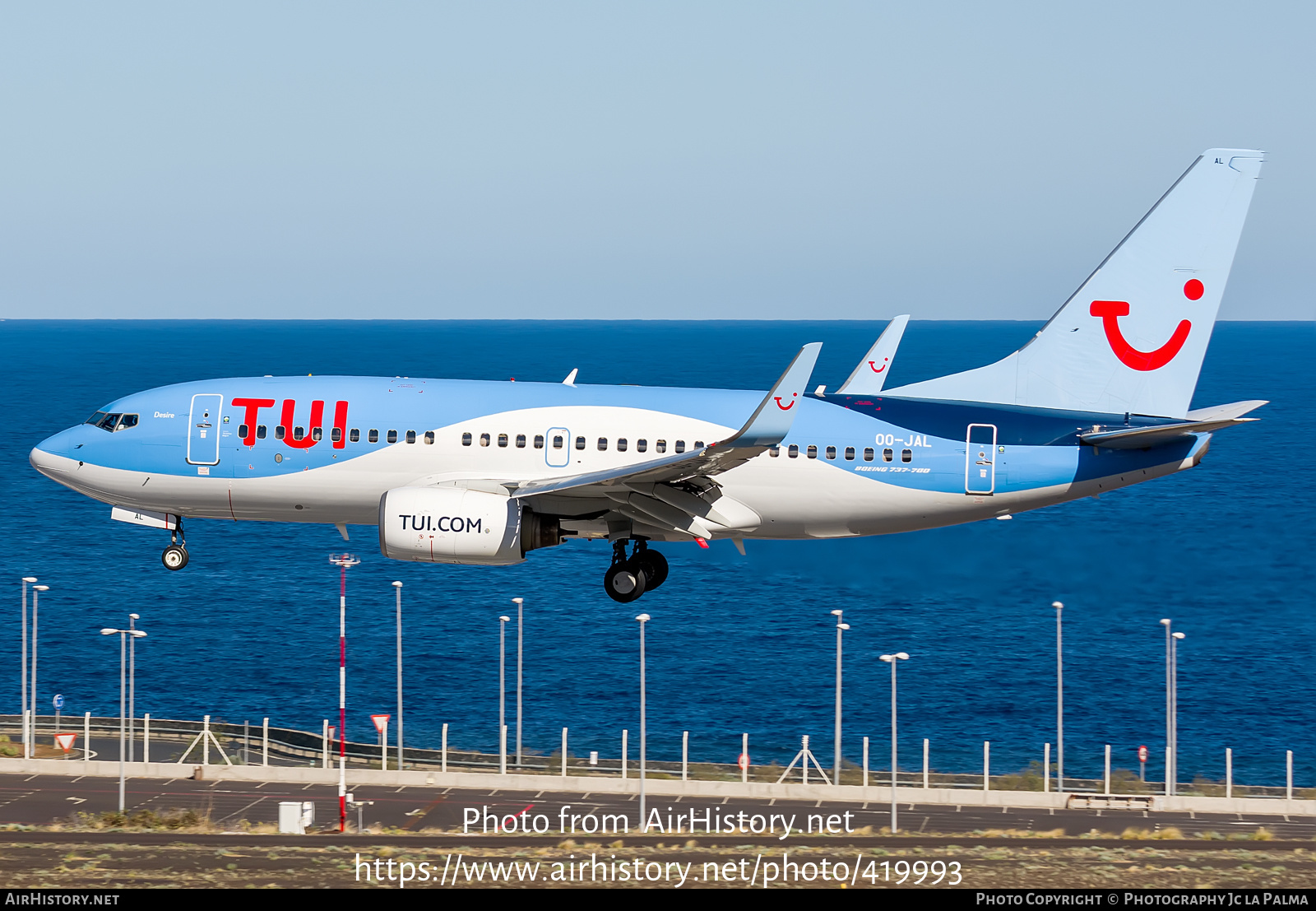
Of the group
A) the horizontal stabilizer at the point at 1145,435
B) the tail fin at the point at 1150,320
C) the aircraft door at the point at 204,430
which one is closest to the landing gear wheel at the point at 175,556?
the aircraft door at the point at 204,430

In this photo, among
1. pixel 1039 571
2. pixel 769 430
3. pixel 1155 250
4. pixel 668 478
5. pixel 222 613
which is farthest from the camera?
pixel 1039 571

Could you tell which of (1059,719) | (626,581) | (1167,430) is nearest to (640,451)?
(626,581)

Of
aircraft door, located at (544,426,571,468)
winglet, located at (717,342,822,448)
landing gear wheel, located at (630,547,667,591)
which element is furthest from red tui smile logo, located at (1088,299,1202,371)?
aircraft door, located at (544,426,571,468)

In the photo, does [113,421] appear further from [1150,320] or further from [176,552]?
[1150,320]

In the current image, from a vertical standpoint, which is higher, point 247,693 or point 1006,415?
point 1006,415

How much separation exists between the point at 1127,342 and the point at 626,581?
1839 centimetres

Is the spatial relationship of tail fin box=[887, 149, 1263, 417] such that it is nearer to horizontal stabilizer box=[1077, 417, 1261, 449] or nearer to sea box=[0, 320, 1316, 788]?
horizontal stabilizer box=[1077, 417, 1261, 449]

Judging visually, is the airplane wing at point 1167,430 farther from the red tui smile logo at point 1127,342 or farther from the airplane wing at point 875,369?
the airplane wing at point 875,369

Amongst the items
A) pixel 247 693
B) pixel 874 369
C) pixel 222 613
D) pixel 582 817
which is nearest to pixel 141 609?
pixel 222 613

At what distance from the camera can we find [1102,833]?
232 ft

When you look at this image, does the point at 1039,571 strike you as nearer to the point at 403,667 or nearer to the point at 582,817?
the point at 403,667

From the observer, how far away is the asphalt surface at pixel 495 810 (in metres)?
71.3

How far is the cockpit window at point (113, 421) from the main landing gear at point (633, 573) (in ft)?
54.0

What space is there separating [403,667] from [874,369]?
70623 mm
